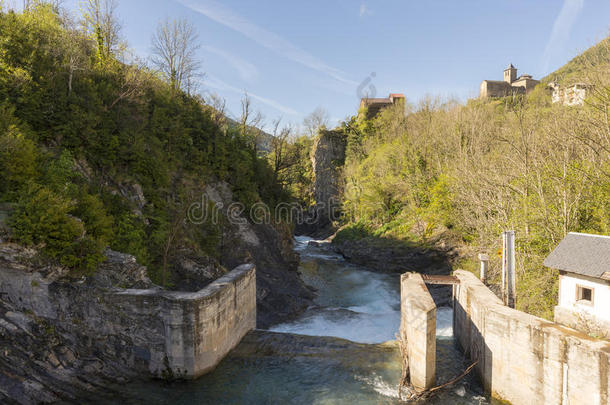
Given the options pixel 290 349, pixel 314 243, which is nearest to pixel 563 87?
pixel 290 349

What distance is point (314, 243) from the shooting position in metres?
41.4

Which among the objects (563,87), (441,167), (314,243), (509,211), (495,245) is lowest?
(314,243)

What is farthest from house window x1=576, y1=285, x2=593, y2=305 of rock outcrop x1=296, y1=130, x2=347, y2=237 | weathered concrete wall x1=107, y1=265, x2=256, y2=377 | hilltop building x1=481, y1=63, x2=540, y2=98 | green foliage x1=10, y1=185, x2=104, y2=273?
hilltop building x1=481, y1=63, x2=540, y2=98

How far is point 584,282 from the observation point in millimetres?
9195

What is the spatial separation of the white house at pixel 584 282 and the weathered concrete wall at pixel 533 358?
5.89ft

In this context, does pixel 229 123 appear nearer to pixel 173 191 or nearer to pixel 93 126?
pixel 173 191

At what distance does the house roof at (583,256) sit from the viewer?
884cm

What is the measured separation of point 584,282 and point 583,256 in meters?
0.76

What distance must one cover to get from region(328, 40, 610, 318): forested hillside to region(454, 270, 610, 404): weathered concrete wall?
422 cm

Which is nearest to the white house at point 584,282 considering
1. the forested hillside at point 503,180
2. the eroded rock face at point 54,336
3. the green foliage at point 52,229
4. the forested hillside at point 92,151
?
the forested hillside at point 503,180

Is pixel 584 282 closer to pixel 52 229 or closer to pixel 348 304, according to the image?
Answer: pixel 348 304

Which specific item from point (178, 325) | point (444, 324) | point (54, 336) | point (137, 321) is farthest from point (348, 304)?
point (54, 336)

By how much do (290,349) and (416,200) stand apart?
22.3m

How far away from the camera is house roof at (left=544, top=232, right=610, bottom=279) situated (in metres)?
8.84
